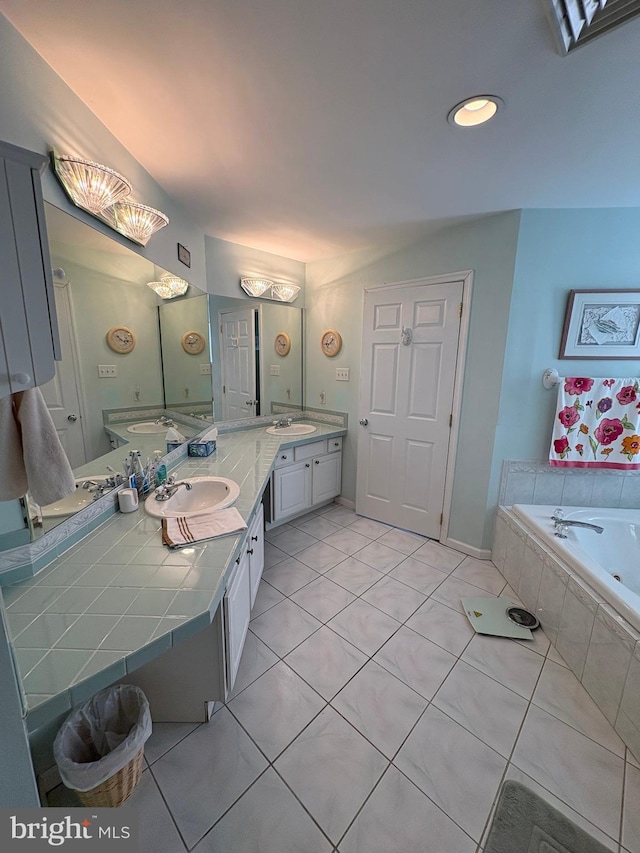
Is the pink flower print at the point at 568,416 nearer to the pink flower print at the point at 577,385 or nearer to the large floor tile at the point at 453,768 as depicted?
the pink flower print at the point at 577,385

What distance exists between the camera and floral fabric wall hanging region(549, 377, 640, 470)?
1998mm

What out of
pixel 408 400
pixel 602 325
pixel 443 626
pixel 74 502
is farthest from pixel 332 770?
pixel 602 325

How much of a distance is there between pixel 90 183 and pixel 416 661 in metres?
2.42

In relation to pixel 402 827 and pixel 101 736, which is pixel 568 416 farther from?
pixel 101 736

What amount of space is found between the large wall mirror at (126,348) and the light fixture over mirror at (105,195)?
75 millimetres

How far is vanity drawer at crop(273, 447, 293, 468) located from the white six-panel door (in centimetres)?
68

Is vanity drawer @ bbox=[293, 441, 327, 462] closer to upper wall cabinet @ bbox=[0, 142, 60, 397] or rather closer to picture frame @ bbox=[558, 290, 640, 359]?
picture frame @ bbox=[558, 290, 640, 359]

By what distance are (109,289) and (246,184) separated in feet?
3.00

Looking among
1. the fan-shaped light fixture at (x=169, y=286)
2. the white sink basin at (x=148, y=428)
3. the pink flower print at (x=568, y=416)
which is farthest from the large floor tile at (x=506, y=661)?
the fan-shaped light fixture at (x=169, y=286)

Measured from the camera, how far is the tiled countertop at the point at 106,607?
0.72m

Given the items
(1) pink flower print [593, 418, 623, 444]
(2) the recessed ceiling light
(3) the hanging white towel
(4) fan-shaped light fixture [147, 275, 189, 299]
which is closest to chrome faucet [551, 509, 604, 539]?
(1) pink flower print [593, 418, 623, 444]

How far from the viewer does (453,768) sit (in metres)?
1.17

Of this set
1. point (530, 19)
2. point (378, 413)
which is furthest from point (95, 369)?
point (378, 413)

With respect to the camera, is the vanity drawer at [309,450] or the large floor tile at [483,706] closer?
the large floor tile at [483,706]
